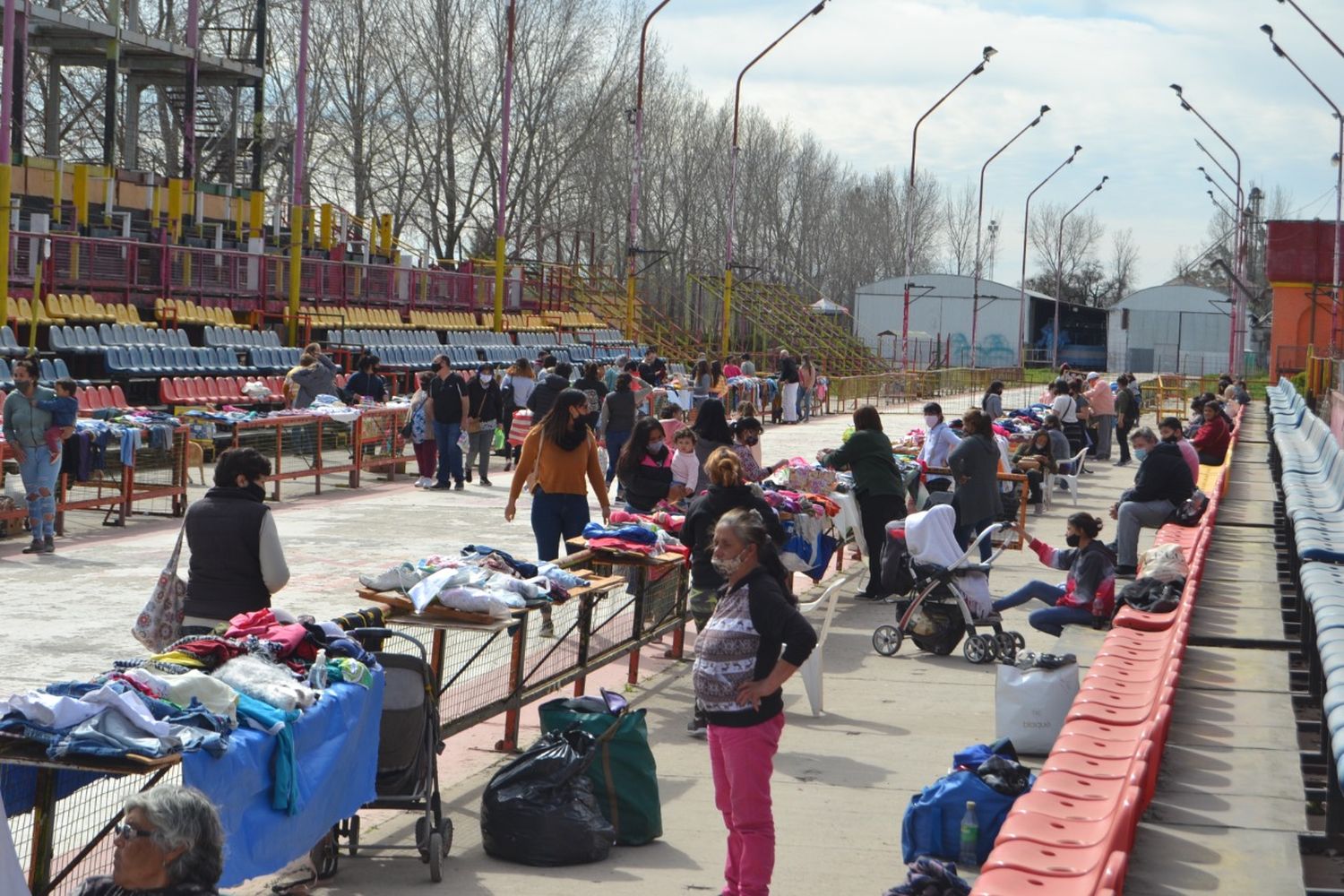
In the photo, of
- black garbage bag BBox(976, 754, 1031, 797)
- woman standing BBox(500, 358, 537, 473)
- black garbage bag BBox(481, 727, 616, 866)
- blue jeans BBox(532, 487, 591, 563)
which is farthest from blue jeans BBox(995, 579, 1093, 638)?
woman standing BBox(500, 358, 537, 473)

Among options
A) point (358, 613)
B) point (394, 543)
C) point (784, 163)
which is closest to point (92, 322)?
point (394, 543)

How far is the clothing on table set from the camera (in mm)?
8297

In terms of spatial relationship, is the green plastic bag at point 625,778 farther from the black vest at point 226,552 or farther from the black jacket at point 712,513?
the black jacket at point 712,513

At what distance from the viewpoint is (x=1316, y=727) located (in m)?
9.25

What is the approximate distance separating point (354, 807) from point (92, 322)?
23673mm

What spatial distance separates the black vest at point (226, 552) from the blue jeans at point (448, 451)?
14795 mm

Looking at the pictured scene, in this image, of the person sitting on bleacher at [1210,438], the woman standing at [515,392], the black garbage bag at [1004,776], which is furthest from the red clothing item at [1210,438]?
the black garbage bag at [1004,776]

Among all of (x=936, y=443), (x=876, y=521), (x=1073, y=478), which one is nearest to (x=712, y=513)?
(x=876, y=521)

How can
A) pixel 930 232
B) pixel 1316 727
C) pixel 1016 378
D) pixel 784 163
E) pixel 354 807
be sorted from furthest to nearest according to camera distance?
pixel 930 232 → pixel 784 163 → pixel 1016 378 → pixel 1316 727 → pixel 354 807

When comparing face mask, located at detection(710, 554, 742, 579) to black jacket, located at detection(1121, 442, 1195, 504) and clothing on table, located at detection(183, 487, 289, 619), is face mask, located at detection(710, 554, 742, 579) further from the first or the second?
black jacket, located at detection(1121, 442, 1195, 504)

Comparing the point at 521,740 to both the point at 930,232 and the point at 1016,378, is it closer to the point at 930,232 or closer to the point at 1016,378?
the point at 1016,378

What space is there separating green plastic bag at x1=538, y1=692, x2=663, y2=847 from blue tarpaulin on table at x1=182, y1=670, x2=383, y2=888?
3.84ft

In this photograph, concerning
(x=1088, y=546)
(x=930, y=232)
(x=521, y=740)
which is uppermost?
(x=930, y=232)

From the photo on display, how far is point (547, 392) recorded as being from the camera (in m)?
21.5
